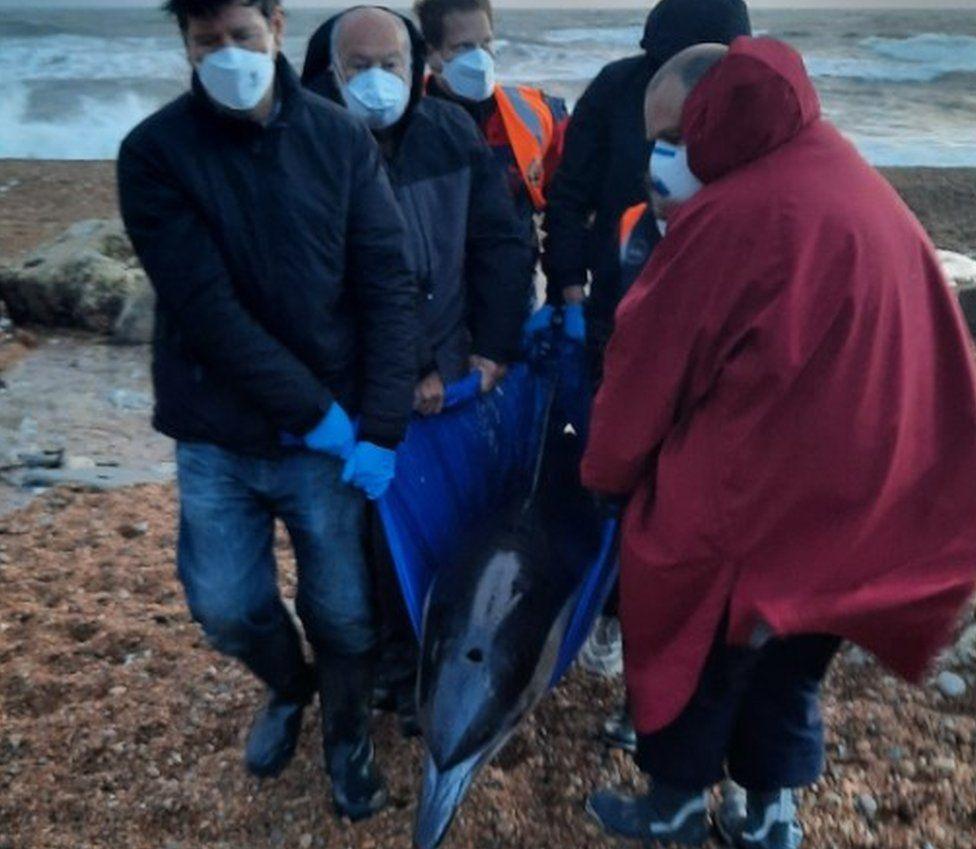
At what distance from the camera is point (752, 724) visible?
89.7 inches

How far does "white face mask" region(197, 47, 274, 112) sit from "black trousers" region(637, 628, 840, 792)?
1462 millimetres

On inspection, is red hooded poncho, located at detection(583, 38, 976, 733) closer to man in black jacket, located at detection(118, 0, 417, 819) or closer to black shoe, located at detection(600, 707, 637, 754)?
man in black jacket, located at detection(118, 0, 417, 819)

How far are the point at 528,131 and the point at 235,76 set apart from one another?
4.84 feet

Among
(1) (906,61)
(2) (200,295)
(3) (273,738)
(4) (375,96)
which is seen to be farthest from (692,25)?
A: (1) (906,61)

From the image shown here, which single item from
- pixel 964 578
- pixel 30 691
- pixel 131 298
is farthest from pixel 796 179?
pixel 131 298

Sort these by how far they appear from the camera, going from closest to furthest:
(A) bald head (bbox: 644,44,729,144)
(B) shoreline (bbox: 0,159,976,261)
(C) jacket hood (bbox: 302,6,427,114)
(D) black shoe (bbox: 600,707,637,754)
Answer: (A) bald head (bbox: 644,44,729,144) → (C) jacket hood (bbox: 302,6,427,114) → (D) black shoe (bbox: 600,707,637,754) → (B) shoreline (bbox: 0,159,976,261)

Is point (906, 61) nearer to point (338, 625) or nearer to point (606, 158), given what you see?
point (606, 158)

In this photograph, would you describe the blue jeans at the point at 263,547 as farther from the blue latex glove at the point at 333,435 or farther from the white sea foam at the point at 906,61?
the white sea foam at the point at 906,61

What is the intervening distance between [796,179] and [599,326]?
1107 mm

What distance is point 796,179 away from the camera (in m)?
1.79

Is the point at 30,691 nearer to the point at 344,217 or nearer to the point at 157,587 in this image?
the point at 157,587

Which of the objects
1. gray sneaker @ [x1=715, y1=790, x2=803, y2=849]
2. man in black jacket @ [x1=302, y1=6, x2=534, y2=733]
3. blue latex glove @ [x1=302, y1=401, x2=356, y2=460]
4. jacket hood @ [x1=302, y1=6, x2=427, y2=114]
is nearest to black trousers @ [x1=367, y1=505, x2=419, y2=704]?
man in black jacket @ [x1=302, y1=6, x2=534, y2=733]

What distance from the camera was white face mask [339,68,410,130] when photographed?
259 centimetres

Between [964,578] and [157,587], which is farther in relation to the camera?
[157,587]
